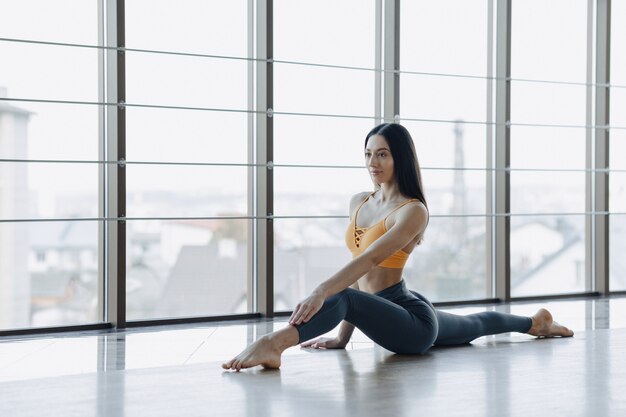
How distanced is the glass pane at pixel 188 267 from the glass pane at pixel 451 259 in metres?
1.22

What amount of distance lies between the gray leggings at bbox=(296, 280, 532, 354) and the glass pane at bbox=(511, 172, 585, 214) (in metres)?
2.36

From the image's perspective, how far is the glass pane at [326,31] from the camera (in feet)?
15.9

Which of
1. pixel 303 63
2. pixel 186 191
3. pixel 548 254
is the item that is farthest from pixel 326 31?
pixel 548 254

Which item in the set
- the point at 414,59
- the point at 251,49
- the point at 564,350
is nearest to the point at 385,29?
the point at 414,59

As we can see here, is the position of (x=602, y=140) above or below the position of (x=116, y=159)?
above

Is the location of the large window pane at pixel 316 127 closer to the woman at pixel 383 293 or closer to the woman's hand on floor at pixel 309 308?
the woman at pixel 383 293

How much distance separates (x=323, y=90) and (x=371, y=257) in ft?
7.35

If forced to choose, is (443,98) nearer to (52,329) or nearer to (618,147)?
(618,147)

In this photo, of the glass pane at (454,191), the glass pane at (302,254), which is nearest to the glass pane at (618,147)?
the glass pane at (454,191)

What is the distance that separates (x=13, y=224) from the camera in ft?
13.8

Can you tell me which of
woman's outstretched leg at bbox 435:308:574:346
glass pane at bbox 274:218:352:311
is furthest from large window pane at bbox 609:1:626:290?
woman's outstretched leg at bbox 435:308:574:346

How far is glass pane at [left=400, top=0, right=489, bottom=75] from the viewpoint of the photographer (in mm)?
5227

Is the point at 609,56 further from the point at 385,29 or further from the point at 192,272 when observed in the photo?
the point at 192,272

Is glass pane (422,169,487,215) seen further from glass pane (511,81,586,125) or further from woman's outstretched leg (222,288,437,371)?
woman's outstretched leg (222,288,437,371)
